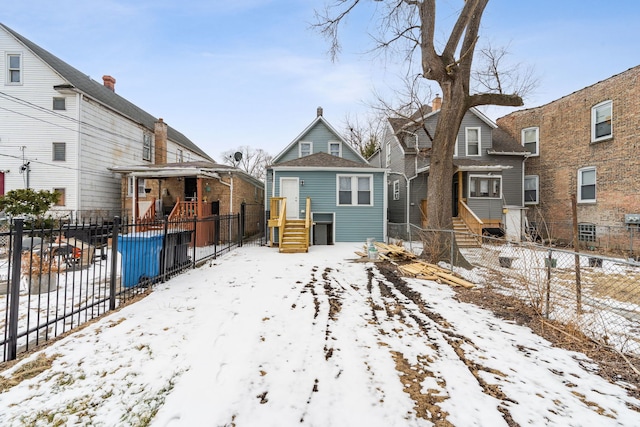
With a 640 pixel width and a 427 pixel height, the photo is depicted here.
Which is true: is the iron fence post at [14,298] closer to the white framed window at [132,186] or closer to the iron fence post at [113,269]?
the iron fence post at [113,269]


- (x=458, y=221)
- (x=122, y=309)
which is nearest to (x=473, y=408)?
(x=122, y=309)

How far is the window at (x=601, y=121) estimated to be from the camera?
43.4 feet

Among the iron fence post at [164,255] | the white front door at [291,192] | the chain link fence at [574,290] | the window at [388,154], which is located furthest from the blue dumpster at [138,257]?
the window at [388,154]

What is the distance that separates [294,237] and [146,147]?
45.8 feet

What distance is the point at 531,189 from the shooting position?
1747cm

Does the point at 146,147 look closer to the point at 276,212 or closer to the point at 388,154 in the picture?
the point at 276,212

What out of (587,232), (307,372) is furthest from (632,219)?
(307,372)

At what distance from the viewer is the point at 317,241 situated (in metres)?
15.0

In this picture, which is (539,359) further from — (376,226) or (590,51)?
(590,51)

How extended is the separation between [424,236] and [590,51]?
12.2 meters

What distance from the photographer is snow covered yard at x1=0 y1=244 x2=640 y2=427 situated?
2250 millimetres

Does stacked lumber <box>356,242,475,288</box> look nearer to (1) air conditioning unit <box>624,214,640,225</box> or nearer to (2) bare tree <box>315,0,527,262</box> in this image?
(2) bare tree <box>315,0,527,262</box>

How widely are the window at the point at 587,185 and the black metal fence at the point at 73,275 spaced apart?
59.9 ft

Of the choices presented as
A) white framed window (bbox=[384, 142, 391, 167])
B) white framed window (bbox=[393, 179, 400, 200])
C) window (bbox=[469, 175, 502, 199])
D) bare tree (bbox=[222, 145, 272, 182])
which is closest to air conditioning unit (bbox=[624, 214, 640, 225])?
window (bbox=[469, 175, 502, 199])
